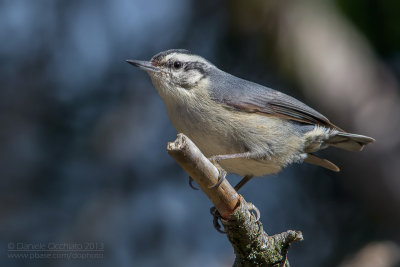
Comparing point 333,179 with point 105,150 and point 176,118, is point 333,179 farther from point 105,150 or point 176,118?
point 176,118

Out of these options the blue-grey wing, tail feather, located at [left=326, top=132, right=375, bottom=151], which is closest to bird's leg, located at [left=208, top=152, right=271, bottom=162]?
the blue-grey wing

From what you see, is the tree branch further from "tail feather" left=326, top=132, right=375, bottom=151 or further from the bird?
"tail feather" left=326, top=132, right=375, bottom=151

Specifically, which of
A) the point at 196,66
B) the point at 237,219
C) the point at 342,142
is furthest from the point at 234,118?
the point at 342,142

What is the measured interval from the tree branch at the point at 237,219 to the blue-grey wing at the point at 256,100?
88 cm

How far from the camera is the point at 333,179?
7098 millimetres

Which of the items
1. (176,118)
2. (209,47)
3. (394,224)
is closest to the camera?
(176,118)

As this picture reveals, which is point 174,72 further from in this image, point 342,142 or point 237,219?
point 342,142

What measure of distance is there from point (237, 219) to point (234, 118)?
905mm

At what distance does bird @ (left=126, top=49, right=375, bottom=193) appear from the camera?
4031mm

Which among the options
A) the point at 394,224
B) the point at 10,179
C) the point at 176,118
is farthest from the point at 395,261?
the point at 10,179

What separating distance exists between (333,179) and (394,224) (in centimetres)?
113

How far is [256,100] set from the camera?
14.1ft

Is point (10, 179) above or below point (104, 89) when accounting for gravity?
below

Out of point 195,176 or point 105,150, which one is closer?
point 195,176
